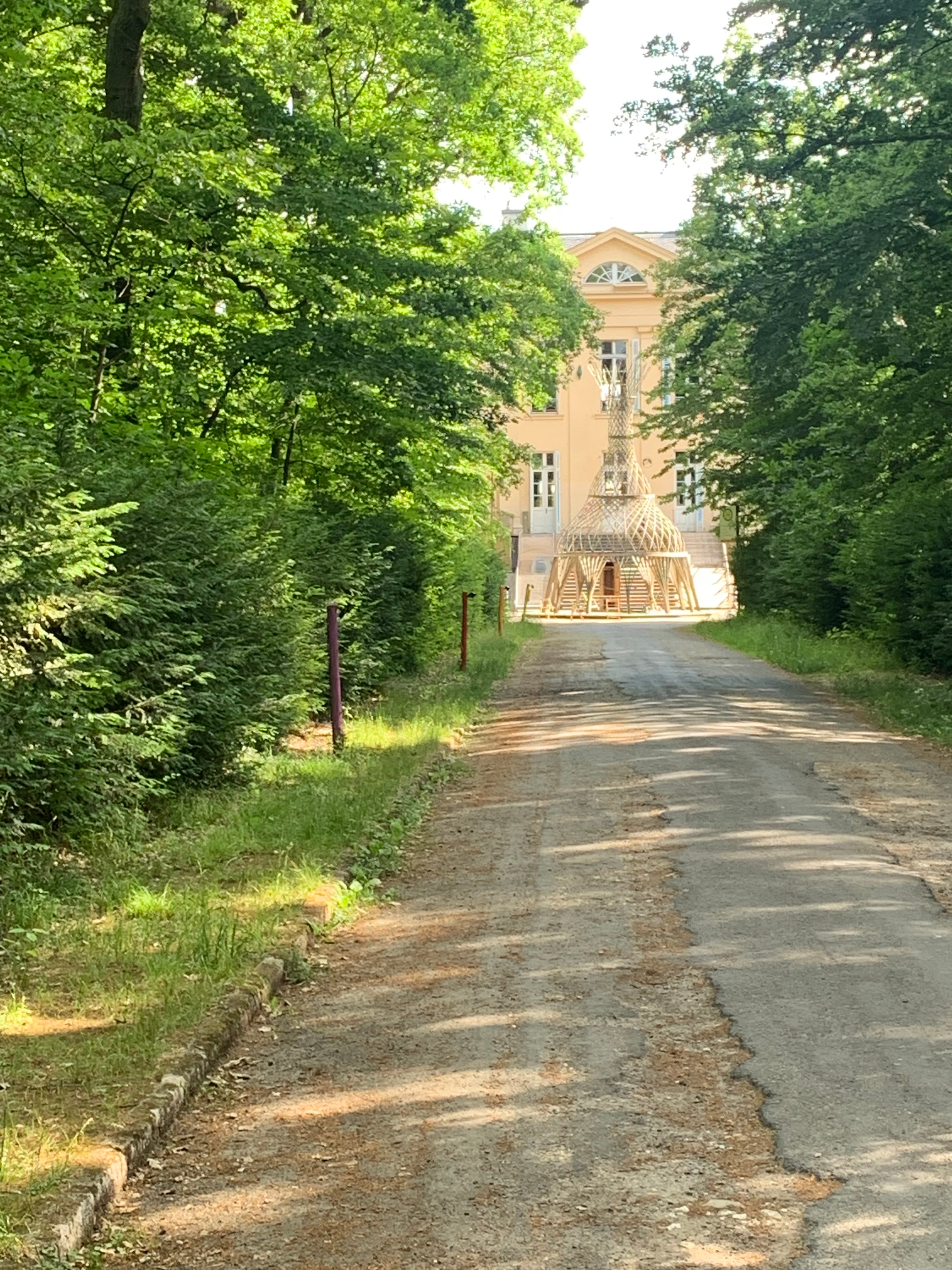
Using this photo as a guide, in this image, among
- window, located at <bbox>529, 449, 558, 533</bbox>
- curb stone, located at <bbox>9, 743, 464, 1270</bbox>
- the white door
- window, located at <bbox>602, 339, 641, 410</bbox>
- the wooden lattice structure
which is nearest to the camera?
curb stone, located at <bbox>9, 743, 464, 1270</bbox>

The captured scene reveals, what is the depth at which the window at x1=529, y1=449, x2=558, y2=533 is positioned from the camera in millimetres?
77312

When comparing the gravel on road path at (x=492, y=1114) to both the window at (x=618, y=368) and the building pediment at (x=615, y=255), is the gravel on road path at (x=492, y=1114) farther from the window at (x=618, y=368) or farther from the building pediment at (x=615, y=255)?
the building pediment at (x=615, y=255)

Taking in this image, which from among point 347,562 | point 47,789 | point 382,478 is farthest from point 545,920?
point 382,478

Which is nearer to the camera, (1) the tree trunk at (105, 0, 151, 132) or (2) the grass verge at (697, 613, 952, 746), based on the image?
(1) the tree trunk at (105, 0, 151, 132)

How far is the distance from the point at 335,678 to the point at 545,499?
6439 centimetres

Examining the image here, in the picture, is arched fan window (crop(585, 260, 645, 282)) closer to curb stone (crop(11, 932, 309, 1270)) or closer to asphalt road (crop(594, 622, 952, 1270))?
asphalt road (crop(594, 622, 952, 1270))

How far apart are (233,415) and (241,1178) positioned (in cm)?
1390

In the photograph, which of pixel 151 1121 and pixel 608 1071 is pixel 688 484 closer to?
pixel 608 1071

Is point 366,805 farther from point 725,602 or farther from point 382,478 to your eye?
point 725,602

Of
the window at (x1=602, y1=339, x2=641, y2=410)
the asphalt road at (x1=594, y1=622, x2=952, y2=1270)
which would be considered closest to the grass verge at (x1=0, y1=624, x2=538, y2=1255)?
the asphalt road at (x1=594, y1=622, x2=952, y2=1270)

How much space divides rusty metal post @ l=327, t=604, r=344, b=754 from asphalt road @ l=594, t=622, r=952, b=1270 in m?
2.83

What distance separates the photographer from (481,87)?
2655 centimetres

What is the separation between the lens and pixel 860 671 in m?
24.2

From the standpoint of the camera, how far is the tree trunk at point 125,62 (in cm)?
1620
